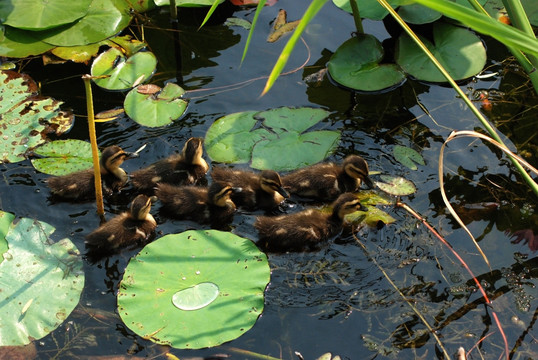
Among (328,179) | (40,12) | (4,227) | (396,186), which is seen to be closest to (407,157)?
(396,186)

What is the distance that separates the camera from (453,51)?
6.06 metres

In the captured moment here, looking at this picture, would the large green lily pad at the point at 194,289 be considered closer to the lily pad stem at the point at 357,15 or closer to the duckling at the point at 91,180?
the duckling at the point at 91,180

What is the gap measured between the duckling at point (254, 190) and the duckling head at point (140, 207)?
0.66 meters

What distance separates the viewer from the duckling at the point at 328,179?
16.6 ft

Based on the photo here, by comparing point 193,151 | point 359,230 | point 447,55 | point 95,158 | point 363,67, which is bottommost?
point 359,230

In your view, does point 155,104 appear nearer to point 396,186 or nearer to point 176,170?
point 176,170

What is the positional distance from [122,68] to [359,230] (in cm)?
262

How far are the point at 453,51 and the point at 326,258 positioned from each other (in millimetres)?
2511

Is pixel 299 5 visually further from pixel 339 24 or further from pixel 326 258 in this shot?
pixel 326 258

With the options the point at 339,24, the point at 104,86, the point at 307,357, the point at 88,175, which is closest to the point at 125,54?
the point at 104,86

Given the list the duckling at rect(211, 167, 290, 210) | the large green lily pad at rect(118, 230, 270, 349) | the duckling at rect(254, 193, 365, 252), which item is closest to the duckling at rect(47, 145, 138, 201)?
the duckling at rect(211, 167, 290, 210)

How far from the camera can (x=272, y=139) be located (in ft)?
17.7

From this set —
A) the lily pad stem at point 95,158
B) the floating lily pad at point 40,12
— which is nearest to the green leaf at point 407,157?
the lily pad stem at point 95,158

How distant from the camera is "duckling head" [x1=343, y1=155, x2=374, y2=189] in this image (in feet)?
16.5
